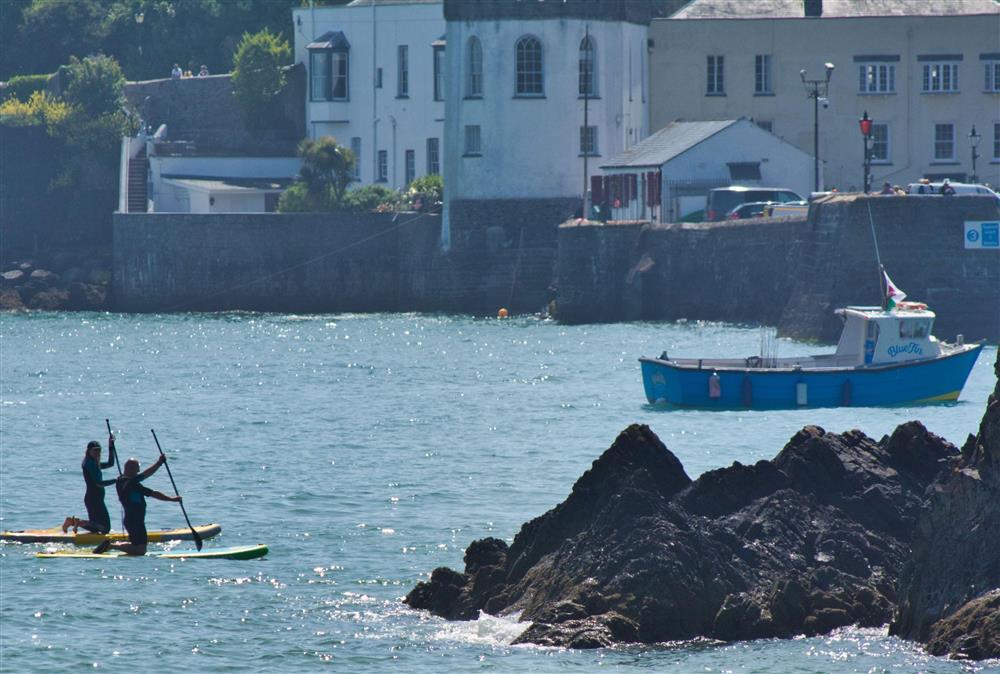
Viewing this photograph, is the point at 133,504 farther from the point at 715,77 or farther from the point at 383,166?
the point at 383,166

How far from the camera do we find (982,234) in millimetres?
67688

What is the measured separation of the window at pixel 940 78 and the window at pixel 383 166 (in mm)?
21645

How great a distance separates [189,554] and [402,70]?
61.7m

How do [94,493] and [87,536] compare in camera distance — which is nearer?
[94,493]

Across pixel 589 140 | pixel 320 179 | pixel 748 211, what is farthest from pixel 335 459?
pixel 320 179

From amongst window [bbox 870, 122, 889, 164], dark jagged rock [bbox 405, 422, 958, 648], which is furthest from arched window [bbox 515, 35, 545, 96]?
dark jagged rock [bbox 405, 422, 958, 648]

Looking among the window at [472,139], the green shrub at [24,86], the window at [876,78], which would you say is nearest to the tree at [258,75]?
the green shrub at [24,86]

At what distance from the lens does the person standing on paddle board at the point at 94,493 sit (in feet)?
114

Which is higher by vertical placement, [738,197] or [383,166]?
[383,166]

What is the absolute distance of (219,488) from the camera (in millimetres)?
43688

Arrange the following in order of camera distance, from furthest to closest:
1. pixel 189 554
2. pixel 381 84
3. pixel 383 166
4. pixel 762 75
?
pixel 383 166, pixel 381 84, pixel 762 75, pixel 189 554

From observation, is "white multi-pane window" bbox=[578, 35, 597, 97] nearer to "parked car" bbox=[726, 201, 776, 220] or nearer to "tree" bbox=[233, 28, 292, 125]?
"parked car" bbox=[726, 201, 776, 220]

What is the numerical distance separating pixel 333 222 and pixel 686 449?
133 feet

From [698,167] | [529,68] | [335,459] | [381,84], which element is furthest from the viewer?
[381,84]
